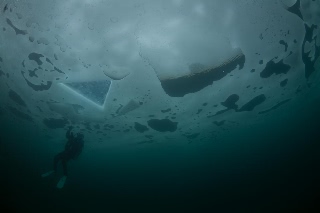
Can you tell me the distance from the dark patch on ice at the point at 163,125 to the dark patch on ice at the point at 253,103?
563 cm

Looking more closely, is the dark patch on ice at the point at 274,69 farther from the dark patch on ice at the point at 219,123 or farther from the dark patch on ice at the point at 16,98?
the dark patch on ice at the point at 16,98

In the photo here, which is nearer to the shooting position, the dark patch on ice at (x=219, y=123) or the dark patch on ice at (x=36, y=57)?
the dark patch on ice at (x=36, y=57)

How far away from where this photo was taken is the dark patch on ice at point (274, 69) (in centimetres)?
1214

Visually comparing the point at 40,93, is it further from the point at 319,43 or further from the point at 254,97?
the point at 319,43

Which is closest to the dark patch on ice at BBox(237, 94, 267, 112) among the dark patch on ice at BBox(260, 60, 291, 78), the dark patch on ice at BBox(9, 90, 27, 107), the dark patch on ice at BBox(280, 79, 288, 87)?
the dark patch on ice at BBox(280, 79, 288, 87)

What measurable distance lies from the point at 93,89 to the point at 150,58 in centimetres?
423

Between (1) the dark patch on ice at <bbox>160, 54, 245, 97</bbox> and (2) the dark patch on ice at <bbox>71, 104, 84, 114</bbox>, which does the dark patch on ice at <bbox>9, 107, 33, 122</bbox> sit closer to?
(2) the dark patch on ice at <bbox>71, 104, 84, 114</bbox>

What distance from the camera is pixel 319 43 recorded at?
1152 centimetres

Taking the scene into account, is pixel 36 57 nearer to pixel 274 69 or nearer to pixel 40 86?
pixel 40 86

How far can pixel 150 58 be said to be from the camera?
966 centimetres

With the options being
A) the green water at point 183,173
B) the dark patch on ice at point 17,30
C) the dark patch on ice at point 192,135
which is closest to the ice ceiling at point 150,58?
the dark patch on ice at point 17,30

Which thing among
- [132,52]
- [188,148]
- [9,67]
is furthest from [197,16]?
[188,148]

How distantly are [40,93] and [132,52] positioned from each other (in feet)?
24.4

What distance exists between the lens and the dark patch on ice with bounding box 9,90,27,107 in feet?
→ 45.0
